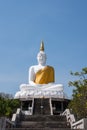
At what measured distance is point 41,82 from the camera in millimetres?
33844

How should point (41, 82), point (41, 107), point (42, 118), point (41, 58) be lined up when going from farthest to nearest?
point (41, 58), point (41, 82), point (41, 107), point (42, 118)

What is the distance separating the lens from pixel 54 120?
18172 millimetres

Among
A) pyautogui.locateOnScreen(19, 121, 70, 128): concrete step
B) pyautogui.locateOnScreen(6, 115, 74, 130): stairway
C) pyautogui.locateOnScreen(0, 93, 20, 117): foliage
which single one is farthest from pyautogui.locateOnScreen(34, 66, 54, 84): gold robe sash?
pyautogui.locateOnScreen(19, 121, 70, 128): concrete step

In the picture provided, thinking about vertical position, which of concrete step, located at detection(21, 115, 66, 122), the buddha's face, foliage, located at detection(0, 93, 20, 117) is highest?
the buddha's face

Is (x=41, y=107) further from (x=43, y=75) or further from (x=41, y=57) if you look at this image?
(x=41, y=57)

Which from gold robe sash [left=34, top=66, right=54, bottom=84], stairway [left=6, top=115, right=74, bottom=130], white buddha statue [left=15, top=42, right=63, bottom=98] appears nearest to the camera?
stairway [left=6, top=115, right=74, bottom=130]

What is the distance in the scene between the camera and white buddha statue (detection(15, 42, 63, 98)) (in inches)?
1253

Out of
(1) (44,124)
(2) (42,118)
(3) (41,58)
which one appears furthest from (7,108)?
(3) (41,58)

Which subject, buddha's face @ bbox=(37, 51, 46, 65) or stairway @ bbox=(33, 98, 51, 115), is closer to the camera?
stairway @ bbox=(33, 98, 51, 115)

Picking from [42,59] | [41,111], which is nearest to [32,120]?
[41,111]

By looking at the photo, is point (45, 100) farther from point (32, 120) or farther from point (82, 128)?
point (82, 128)

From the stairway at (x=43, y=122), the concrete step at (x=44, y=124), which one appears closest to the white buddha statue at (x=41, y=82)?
the stairway at (x=43, y=122)

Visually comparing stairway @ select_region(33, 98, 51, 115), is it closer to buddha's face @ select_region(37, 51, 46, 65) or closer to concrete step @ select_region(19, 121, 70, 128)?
buddha's face @ select_region(37, 51, 46, 65)

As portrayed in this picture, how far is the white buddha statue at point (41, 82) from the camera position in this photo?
3183cm
